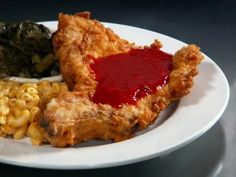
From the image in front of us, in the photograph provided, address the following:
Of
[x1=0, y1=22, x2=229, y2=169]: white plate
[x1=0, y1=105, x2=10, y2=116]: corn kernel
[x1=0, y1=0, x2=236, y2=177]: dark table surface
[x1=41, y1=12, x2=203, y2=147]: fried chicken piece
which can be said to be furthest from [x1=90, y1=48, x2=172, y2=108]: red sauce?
[x1=0, y1=105, x2=10, y2=116]: corn kernel

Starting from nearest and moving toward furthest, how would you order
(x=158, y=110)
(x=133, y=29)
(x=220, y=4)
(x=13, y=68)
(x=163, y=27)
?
(x=158, y=110), (x=13, y=68), (x=133, y=29), (x=163, y=27), (x=220, y=4)

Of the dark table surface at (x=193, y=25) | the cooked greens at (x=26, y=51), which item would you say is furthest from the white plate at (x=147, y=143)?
the cooked greens at (x=26, y=51)

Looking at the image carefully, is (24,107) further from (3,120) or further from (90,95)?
(90,95)

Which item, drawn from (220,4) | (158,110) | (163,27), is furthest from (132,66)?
(220,4)

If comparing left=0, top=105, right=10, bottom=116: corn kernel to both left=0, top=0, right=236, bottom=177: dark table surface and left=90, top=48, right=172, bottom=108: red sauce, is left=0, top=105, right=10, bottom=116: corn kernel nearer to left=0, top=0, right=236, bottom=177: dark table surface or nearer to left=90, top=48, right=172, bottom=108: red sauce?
left=90, top=48, right=172, bottom=108: red sauce

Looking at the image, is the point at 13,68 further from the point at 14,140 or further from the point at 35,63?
the point at 14,140

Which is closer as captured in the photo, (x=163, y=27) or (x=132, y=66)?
(x=132, y=66)

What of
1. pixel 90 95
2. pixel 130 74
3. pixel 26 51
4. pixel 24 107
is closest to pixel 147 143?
pixel 90 95
